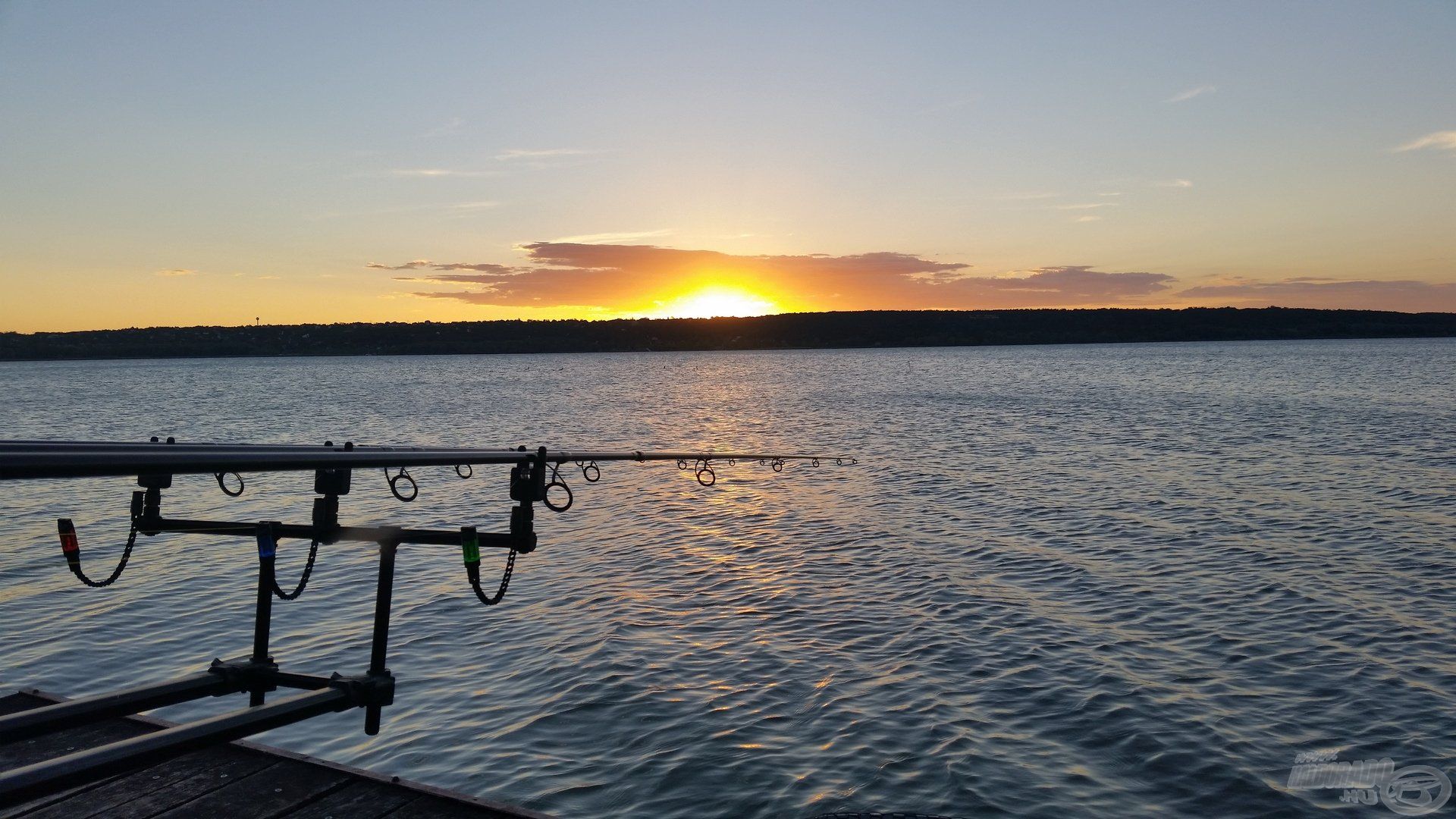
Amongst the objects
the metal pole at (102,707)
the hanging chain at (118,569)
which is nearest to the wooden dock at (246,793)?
the hanging chain at (118,569)

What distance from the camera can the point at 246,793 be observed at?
6.12 meters

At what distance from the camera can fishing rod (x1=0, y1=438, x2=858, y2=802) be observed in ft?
9.05

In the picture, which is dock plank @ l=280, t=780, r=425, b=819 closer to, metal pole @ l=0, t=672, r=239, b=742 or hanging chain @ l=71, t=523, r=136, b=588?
metal pole @ l=0, t=672, r=239, b=742

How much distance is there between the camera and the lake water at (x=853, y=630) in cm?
893

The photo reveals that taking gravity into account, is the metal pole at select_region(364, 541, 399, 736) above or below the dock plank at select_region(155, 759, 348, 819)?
above

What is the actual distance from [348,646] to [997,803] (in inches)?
319

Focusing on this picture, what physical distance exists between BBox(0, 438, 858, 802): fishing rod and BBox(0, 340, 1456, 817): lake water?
4024 mm

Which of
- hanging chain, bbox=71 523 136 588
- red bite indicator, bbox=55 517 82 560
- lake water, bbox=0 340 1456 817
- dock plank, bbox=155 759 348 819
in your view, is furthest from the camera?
lake water, bbox=0 340 1456 817

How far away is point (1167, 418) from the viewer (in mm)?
52656

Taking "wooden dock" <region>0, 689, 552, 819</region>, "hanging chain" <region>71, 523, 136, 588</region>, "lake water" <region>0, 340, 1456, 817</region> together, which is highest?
"hanging chain" <region>71, 523, 136, 588</region>

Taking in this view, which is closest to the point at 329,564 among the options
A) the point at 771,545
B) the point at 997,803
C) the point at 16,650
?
the point at 16,650

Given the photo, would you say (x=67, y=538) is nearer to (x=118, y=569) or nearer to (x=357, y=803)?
(x=118, y=569)

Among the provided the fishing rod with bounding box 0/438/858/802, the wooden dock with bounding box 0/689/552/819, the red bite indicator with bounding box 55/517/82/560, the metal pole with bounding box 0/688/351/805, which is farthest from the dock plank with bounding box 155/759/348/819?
the metal pole with bounding box 0/688/351/805

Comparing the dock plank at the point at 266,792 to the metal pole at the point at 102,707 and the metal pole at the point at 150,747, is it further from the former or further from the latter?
the metal pole at the point at 150,747
